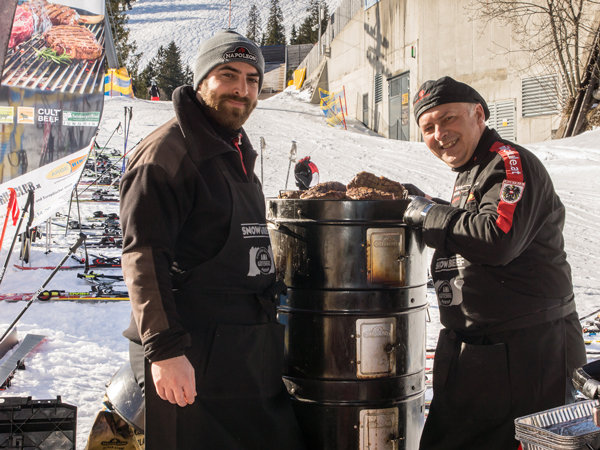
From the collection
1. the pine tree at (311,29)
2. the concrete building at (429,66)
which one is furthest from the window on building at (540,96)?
the pine tree at (311,29)

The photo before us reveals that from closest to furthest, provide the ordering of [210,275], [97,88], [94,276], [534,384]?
1. [210,275]
2. [534,384]
3. [97,88]
4. [94,276]

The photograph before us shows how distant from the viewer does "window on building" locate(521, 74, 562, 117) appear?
19047 millimetres

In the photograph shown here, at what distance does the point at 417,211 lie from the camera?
7.95ft

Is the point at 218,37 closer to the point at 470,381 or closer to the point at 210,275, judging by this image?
the point at 210,275

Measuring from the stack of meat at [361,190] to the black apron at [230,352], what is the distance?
467mm

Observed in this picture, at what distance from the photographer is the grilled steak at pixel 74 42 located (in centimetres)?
389

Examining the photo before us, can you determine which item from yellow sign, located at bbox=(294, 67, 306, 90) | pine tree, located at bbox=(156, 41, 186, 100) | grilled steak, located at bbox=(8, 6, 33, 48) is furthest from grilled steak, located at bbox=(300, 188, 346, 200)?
pine tree, located at bbox=(156, 41, 186, 100)

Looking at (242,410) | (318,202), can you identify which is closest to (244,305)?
(242,410)

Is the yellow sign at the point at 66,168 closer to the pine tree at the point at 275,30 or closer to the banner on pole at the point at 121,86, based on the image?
the banner on pole at the point at 121,86

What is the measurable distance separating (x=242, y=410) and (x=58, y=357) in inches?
108

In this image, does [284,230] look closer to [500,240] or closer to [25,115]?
[500,240]

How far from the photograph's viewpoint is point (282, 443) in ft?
7.62

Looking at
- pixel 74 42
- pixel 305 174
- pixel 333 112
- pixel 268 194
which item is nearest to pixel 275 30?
pixel 333 112

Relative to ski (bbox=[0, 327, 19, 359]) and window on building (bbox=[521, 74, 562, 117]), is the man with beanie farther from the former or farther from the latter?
window on building (bbox=[521, 74, 562, 117])
